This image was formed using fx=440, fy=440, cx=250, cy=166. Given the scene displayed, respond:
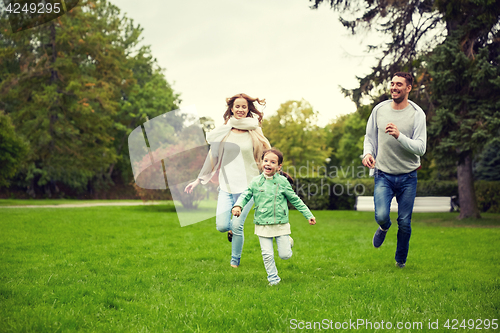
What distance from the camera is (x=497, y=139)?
13500 millimetres

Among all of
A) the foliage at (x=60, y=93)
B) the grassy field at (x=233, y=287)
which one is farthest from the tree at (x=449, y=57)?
the foliage at (x=60, y=93)

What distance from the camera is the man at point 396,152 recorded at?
5.75m

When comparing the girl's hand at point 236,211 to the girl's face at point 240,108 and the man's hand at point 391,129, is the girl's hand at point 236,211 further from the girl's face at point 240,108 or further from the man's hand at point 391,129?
the man's hand at point 391,129

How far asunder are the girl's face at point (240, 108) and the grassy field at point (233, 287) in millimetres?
2196

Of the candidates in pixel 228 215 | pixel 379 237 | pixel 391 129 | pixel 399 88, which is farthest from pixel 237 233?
pixel 399 88

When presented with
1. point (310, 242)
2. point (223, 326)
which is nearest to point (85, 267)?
point (223, 326)

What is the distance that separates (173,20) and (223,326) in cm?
1245

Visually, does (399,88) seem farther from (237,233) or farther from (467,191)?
(467,191)

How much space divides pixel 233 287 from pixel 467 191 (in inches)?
585

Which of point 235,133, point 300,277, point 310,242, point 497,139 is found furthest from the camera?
point 497,139

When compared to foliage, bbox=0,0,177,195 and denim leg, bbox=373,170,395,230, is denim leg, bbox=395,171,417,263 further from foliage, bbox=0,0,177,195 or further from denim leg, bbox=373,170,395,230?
foliage, bbox=0,0,177,195

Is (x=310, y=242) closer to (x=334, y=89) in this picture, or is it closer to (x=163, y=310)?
(x=163, y=310)

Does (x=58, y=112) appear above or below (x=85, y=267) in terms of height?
above

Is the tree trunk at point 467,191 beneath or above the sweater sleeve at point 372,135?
beneath
